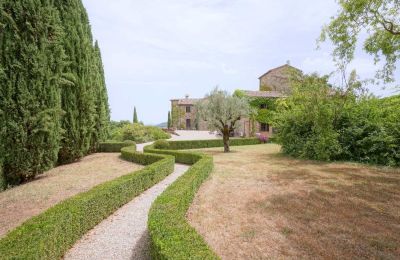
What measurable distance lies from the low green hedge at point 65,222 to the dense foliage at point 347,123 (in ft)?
44.6

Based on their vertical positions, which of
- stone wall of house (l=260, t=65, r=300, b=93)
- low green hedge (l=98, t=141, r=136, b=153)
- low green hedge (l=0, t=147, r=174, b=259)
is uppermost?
stone wall of house (l=260, t=65, r=300, b=93)

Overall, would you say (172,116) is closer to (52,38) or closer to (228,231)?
(52,38)

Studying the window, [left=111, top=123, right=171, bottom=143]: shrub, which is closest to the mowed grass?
[left=111, top=123, right=171, bottom=143]: shrub

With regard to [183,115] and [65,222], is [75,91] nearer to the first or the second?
[65,222]

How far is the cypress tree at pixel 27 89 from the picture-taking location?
10406mm

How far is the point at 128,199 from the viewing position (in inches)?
355

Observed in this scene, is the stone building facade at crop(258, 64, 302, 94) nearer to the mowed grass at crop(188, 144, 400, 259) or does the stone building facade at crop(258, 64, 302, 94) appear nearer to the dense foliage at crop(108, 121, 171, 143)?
the dense foliage at crop(108, 121, 171, 143)

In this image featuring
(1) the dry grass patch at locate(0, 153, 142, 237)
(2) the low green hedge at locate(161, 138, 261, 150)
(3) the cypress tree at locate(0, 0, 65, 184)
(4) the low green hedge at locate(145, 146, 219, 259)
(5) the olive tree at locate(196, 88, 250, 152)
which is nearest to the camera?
(4) the low green hedge at locate(145, 146, 219, 259)

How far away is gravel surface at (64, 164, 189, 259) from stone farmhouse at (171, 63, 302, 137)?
1784cm

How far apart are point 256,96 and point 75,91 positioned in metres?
29.4

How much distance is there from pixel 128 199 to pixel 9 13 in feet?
30.5

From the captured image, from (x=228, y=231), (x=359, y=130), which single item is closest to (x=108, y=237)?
(x=228, y=231)

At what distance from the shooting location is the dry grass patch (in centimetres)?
739

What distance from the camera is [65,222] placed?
5527mm
